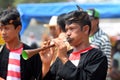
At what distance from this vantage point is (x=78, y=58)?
4020 mm

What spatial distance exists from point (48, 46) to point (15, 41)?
26.6 inches

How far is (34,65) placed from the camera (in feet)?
15.0

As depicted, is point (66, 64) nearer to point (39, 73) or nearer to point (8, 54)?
point (39, 73)

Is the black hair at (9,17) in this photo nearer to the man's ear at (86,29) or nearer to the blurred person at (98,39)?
the man's ear at (86,29)

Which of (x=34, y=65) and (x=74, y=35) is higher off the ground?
(x=74, y=35)

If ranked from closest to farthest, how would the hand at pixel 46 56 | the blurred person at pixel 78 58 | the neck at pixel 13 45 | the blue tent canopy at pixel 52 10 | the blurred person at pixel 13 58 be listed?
the blurred person at pixel 78 58 → the hand at pixel 46 56 → the blurred person at pixel 13 58 → the neck at pixel 13 45 → the blue tent canopy at pixel 52 10

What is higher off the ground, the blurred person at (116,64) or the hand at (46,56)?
the hand at (46,56)

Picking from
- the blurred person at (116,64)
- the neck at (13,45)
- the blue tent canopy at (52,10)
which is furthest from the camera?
the blue tent canopy at (52,10)

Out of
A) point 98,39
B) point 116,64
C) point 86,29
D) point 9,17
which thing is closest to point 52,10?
point 116,64

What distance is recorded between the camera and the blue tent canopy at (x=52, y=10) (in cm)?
967

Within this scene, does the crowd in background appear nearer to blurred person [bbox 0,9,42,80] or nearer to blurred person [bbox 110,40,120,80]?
blurred person [bbox 0,9,42,80]

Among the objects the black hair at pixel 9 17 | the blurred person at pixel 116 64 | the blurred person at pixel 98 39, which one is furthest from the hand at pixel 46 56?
the blurred person at pixel 116 64

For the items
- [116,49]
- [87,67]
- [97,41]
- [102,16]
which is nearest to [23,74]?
[87,67]

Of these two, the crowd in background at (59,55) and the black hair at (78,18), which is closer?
the crowd in background at (59,55)
